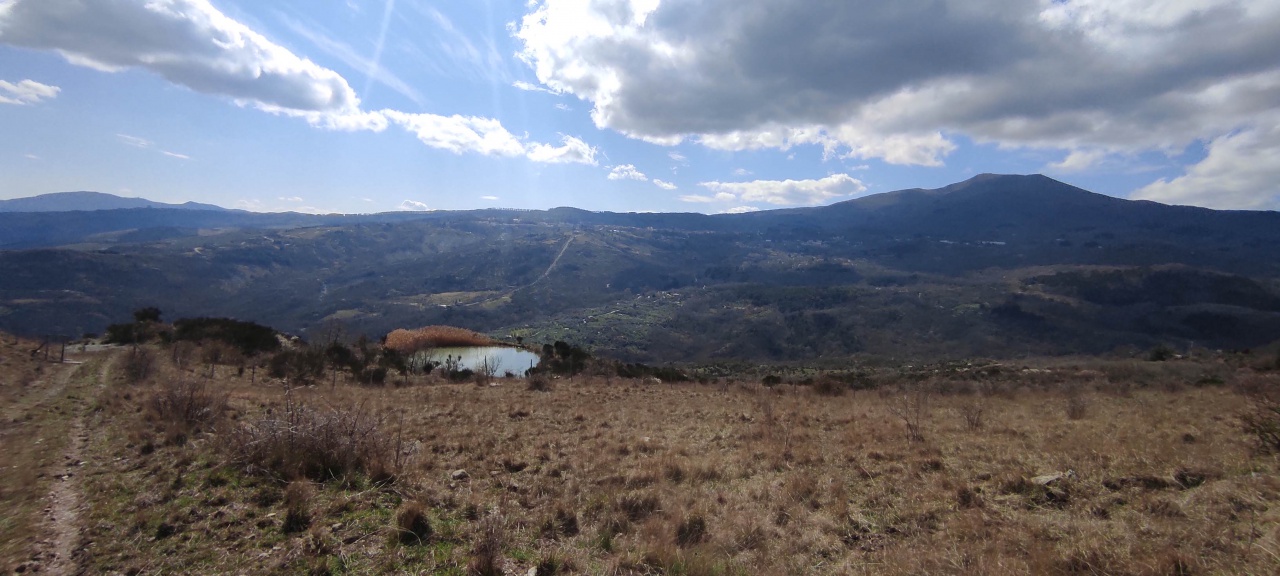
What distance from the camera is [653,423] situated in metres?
13.2

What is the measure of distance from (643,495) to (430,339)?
93.3ft

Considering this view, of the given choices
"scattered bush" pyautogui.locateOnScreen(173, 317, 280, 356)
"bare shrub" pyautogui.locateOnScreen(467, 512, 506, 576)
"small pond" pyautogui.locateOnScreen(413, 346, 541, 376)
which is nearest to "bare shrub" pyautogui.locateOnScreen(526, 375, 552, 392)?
"small pond" pyautogui.locateOnScreen(413, 346, 541, 376)

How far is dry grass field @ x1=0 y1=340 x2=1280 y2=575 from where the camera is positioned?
194 inches

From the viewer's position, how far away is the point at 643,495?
698 centimetres

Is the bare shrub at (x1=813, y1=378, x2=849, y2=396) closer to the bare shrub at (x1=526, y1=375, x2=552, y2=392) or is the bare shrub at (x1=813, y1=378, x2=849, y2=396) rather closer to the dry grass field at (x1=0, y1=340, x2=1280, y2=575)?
the dry grass field at (x1=0, y1=340, x2=1280, y2=575)

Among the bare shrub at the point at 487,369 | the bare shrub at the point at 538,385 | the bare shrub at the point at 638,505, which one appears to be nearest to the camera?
the bare shrub at the point at 638,505

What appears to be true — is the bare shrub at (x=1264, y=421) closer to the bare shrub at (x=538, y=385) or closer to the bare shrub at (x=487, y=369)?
the bare shrub at (x=538, y=385)

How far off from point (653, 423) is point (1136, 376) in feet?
92.1

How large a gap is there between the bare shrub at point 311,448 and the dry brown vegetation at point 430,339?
889 inches

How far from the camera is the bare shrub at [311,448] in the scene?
6.93 meters

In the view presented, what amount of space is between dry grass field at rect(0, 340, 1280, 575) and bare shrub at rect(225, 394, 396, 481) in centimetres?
3

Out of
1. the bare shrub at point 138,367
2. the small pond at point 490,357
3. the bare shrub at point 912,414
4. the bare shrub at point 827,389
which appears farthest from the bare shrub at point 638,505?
the small pond at point 490,357

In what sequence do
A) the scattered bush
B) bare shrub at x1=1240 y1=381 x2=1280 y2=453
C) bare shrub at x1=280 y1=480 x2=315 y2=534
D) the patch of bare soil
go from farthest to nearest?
1. the scattered bush
2. bare shrub at x1=1240 y1=381 x2=1280 y2=453
3. bare shrub at x1=280 y1=480 x2=315 y2=534
4. the patch of bare soil

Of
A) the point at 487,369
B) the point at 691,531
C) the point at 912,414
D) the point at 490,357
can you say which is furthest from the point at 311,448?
the point at 490,357
